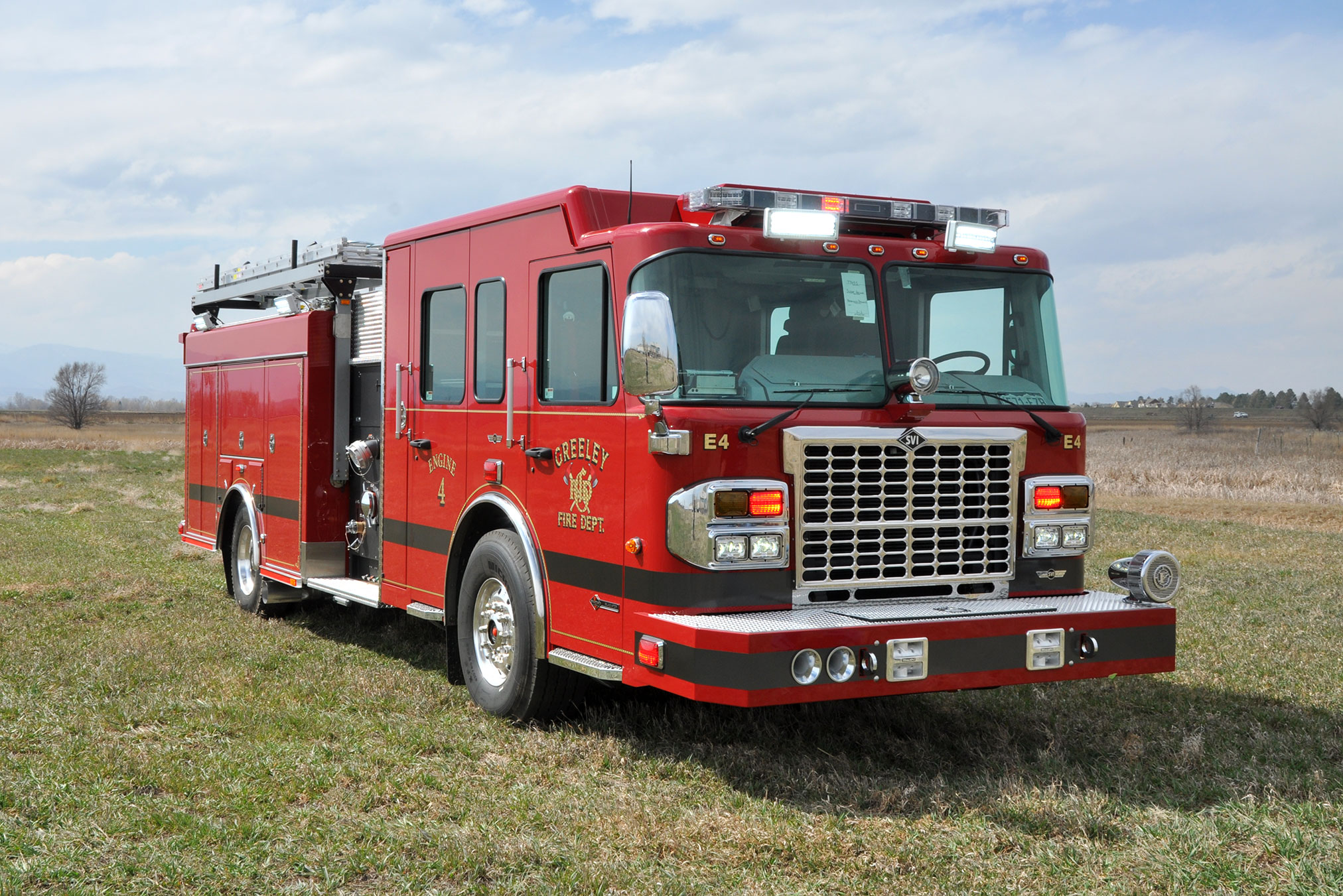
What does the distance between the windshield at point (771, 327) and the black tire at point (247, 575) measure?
19.5 feet

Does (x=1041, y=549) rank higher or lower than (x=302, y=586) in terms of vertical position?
higher

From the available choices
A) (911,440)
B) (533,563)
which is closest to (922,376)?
(911,440)

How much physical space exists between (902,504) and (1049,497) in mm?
887

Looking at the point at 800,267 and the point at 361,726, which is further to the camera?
the point at 361,726

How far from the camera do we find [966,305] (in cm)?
623

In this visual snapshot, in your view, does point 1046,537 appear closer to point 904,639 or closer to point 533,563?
point 904,639

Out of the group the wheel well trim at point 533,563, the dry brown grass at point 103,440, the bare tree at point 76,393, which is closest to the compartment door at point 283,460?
the wheel well trim at point 533,563

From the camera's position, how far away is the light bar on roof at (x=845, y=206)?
228 inches

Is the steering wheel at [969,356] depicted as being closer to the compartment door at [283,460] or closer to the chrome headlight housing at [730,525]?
the chrome headlight housing at [730,525]

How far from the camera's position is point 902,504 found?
5723mm

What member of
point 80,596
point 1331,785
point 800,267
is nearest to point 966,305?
point 800,267

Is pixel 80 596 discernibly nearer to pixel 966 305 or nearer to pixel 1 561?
pixel 1 561

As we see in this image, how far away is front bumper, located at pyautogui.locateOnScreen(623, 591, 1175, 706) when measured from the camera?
505cm

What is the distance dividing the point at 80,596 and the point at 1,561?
10.4 feet
